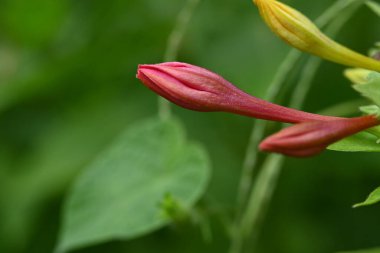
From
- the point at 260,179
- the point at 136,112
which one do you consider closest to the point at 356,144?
the point at 260,179

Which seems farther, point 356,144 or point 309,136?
point 356,144

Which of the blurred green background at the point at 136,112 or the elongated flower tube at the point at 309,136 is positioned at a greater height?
the elongated flower tube at the point at 309,136

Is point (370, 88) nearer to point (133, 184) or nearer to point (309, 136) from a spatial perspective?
point (309, 136)

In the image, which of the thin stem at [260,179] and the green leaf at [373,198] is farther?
the thin stem at [260,179]

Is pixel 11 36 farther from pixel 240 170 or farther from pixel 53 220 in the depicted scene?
pixel 240 170

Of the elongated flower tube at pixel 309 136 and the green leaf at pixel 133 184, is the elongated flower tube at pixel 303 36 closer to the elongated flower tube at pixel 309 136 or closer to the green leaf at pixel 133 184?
the elongated flower tube at pixel 309 136

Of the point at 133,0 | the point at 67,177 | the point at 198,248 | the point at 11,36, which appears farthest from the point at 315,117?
the point at 11,36

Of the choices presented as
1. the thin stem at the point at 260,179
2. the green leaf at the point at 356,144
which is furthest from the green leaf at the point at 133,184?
the green leaf at the point at 356,144
